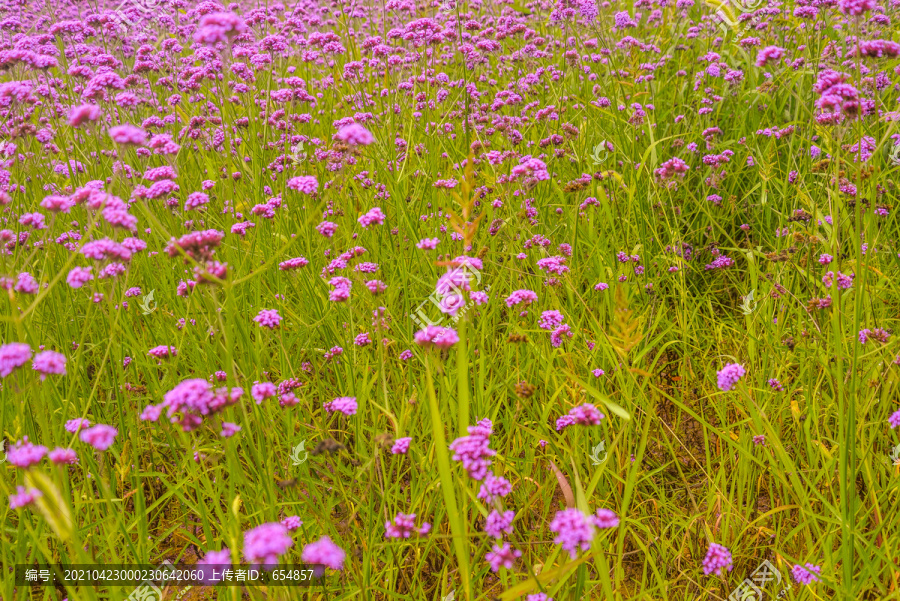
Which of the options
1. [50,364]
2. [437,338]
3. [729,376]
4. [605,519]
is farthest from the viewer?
[729,376]

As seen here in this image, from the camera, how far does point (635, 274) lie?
3.23 m

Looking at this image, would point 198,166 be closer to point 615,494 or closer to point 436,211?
point 436,211

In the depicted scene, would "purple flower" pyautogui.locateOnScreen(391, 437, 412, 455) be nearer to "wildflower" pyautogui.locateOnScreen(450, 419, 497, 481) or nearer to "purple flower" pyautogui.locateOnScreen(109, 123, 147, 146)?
"wildflower" pyautogui.locateOnScreen(450, 419, 497, 481)

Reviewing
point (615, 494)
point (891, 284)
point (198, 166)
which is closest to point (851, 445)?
point (615, 494)

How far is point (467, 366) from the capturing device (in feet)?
5.62

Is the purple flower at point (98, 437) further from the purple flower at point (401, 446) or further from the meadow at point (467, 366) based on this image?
the purple flower at point (401, 446)

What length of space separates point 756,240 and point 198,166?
12.6 ft

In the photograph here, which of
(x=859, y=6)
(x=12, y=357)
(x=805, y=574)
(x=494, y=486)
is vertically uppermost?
(x=859, y=6)

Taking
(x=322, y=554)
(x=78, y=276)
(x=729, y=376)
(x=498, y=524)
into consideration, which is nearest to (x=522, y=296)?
(x=729, y=376)

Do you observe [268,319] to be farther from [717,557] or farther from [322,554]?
[717,557]

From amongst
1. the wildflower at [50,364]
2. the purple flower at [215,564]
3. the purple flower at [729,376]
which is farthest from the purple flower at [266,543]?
the purple flower at [729,376]

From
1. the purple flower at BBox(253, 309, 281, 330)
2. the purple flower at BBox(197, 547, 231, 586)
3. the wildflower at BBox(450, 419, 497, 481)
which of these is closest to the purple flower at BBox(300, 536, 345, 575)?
the purple flower at BBox(197, 547, 231, 586)

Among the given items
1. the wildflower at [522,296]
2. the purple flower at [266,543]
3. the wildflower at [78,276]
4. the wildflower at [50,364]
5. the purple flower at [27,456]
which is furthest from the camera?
the wildflower at [522,296]

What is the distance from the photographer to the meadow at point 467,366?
1712 millimetres
